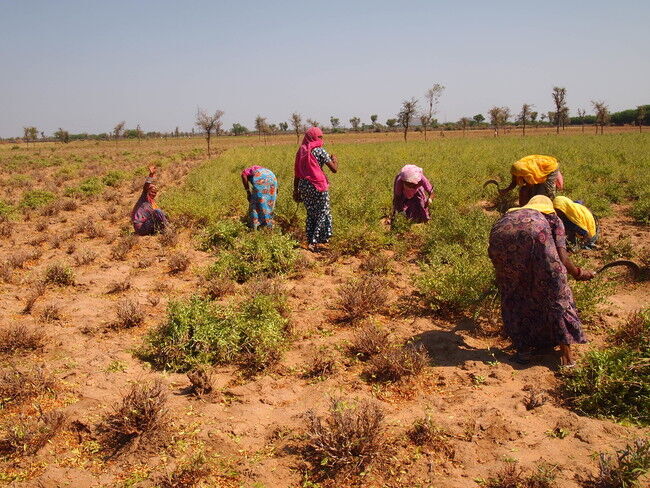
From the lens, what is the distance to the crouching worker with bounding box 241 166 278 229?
24.2ft

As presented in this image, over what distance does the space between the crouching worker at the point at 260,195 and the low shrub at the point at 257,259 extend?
4.24 feet

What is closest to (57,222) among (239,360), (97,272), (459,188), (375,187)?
(97,272)

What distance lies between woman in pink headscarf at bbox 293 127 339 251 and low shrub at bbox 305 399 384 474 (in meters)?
4.22

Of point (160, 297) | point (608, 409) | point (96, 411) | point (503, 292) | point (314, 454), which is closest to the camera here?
point (314, 454)

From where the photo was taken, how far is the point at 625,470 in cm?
222

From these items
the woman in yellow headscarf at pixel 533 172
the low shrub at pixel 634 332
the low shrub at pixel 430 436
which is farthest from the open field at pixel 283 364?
the woman in yellow headscarf at pixel 533 172

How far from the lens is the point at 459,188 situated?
9992 mm

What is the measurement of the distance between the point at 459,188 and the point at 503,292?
6.72 meters

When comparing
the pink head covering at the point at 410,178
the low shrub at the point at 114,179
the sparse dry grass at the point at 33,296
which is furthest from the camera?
the low shrub at the point at 114,179

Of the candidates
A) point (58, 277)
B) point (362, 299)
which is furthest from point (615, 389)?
point (58, 277)

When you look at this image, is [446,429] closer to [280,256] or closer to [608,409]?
[608,409]

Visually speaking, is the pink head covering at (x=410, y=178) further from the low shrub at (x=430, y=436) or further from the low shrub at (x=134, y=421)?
the low shrub at (x=134, y=421)

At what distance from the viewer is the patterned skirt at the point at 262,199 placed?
291 inches

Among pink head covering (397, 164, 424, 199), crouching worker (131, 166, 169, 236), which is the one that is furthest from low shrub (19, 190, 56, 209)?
pink head covering (397, 164, 424, 199)
